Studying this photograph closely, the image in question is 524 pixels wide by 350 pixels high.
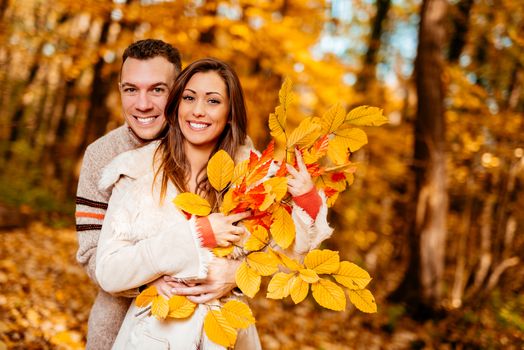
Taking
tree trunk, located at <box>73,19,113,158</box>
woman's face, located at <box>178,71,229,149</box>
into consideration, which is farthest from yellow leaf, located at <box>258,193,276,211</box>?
tree trunk, located at <box>73,19,113,158</box>

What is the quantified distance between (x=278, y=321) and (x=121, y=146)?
374cm

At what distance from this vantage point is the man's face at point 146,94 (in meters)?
1.88

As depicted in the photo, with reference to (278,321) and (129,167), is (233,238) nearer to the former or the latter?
(129,167)

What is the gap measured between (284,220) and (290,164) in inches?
7.3

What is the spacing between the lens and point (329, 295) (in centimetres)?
138

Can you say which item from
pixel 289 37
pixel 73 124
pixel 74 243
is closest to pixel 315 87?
pixel 289 37


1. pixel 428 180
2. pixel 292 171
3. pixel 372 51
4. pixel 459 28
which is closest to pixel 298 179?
pixel 292 171

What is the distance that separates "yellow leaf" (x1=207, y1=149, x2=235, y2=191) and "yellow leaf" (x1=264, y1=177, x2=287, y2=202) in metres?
0.16

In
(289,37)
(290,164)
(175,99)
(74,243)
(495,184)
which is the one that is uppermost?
(289,37)

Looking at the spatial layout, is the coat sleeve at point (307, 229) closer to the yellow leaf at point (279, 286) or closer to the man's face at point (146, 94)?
the yellow leaf at point (279, 286)

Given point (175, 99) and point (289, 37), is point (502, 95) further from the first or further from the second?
point (175, 99)

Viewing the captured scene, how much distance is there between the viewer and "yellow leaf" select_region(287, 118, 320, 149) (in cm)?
136

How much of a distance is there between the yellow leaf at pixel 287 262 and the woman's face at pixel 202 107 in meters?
0.52

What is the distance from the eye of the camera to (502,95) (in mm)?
5422
